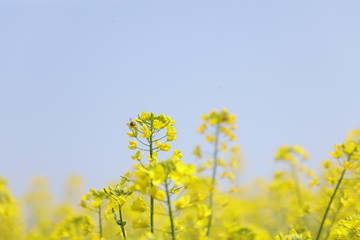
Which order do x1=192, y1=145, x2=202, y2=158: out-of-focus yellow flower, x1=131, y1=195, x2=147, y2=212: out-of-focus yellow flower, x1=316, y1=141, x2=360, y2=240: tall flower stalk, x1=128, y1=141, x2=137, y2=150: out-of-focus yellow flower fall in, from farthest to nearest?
x1=192, y1=145, x2=202, y2=158: out-of-focus yellow flower
x1=316, y1=141, x2=360, y2=240: tall flower stalk
x1=128, y1=141, x2=137, y2=150: out-of-focus yellow flower
x1=131, y1=195, x2=147, y2=212: out-of-focus yellow flower

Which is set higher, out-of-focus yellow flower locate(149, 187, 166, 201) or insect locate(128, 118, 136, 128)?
insect locate(128, 118, 136, 128)

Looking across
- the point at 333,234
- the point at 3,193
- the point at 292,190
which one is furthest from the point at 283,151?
the point at 3,193

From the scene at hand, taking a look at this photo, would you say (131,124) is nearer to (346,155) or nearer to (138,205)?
(138,205)

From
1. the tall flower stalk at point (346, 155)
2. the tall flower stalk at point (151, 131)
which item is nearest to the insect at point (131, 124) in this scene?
the tall flower stalk at point (151, 131)

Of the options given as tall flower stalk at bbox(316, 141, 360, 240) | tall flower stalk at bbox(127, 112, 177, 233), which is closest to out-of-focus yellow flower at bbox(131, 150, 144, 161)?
tall flower stalk at bbox(127, 112, 177, 233)

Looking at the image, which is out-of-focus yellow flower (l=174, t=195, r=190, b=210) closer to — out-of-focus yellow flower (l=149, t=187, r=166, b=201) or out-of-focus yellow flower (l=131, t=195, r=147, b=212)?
out-of-focus yellow flower (l=149, t=187, r=166, b=201)

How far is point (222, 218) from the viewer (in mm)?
8758

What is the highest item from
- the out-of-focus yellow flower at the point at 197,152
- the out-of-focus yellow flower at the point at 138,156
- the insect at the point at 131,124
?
the out-of-focus yellow flower at the point at 197,152

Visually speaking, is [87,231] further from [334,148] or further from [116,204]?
[334,148]

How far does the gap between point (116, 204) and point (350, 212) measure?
12.7 feet

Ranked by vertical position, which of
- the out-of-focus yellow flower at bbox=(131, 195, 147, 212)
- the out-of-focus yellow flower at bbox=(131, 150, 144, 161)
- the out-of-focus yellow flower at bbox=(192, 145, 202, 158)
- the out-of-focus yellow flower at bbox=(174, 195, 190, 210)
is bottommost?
the out-of-focus yellow flower at bbox=(174, 195, 190, 210)

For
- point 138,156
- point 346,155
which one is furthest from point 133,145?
point 346,155

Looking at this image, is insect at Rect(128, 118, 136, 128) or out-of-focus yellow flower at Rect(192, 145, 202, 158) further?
out-of-focus yellow flower at Rect(192, 145, 202, 158)

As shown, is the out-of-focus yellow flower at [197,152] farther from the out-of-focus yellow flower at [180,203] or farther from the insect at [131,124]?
the out-of-focus yellow flower at [180,203]
